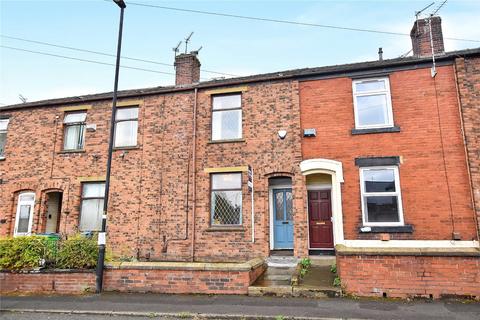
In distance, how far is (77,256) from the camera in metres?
9.07

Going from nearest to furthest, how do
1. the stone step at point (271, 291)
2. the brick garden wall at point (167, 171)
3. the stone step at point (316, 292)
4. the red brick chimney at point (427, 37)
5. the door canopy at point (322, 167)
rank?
the stone step at point (316, 292) → the stone step at point (271, 291) → the door canopy at point (322, 167) → the red brick chimney at point (427, 37) → the brick garden wall at point (167, 171)

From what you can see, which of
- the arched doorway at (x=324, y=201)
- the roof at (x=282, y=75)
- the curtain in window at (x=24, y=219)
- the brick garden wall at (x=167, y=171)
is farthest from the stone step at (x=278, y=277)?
the curtain in window at (x=24, y=219)

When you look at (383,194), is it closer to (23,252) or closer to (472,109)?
(472,109)

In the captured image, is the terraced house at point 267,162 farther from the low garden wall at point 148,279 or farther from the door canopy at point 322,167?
the low garden wall at point 148,279

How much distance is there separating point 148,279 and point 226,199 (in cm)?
453

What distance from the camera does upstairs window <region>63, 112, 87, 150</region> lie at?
1429 centimetres

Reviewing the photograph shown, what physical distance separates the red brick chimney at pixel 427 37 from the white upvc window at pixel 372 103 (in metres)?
1.65

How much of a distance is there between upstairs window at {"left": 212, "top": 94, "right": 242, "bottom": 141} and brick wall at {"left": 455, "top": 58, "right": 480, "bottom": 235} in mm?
7266

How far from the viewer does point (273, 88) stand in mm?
12562

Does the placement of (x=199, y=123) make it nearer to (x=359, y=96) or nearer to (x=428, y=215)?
(x=359, y=96)

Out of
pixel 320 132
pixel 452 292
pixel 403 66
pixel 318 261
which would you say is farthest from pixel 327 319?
pixel 403 66

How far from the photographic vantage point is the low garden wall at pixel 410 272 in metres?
7.29

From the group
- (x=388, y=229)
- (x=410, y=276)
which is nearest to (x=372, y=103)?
(x=388, y=229)

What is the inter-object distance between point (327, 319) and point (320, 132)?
6.81 meters
